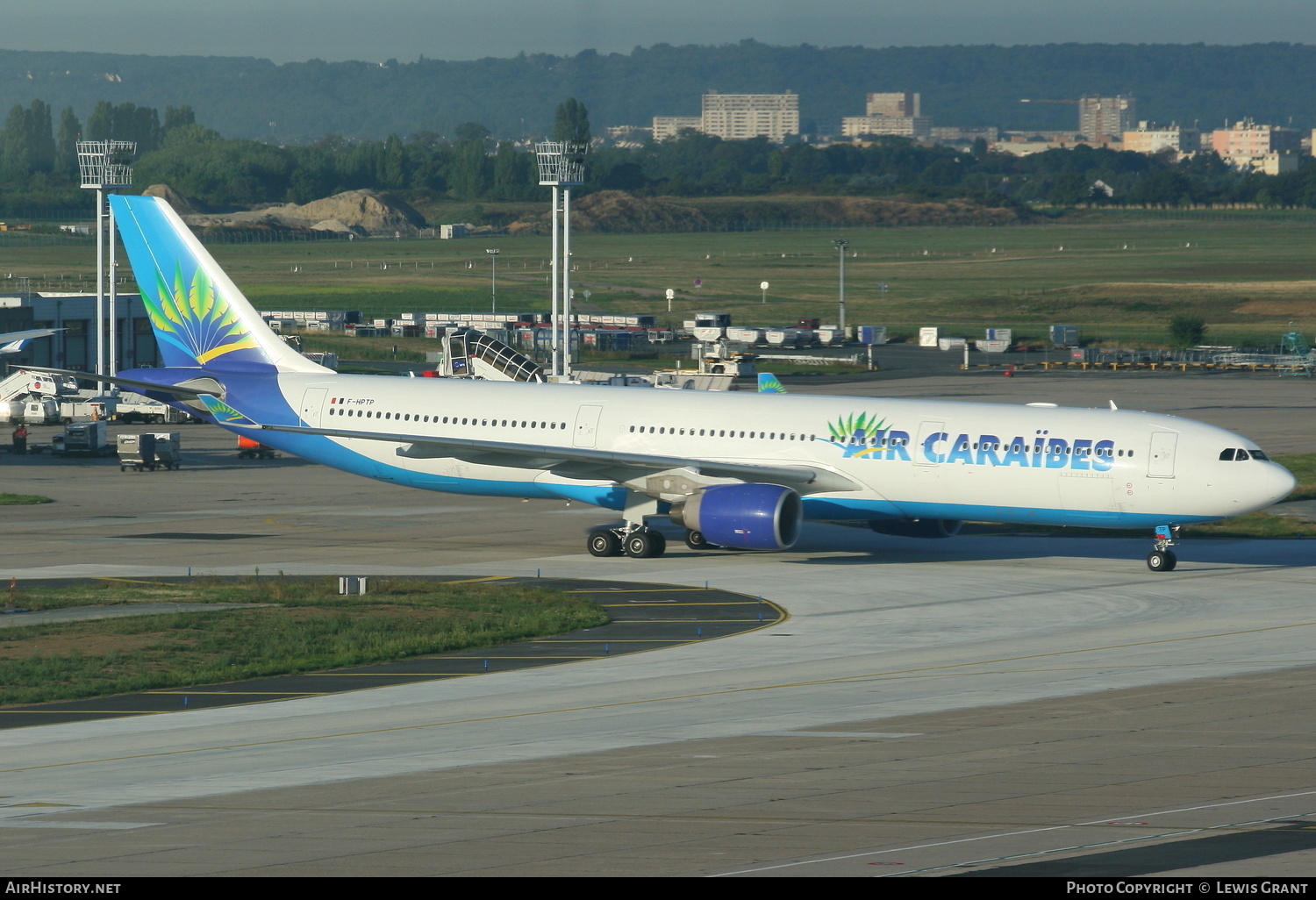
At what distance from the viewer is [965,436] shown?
45.3 meters

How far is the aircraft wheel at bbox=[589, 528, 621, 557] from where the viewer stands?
48.3 metres

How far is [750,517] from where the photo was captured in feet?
145

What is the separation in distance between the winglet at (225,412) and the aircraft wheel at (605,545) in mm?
12165

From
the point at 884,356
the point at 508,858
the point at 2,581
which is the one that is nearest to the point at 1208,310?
the point at 884,356

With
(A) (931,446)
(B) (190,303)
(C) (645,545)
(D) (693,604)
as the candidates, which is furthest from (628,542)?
(B) (190,303)

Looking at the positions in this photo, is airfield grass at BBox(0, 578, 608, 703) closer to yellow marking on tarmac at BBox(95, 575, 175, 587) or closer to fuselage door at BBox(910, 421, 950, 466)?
yellow marking on tarmac at BBox(95, 575, 175, 587)

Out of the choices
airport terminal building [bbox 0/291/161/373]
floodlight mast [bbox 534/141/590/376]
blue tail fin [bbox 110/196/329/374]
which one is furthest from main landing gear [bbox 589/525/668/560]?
airport terminal building [bbox 0/291/161/373]

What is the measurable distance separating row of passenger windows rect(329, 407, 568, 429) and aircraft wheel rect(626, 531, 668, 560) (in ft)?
13.5

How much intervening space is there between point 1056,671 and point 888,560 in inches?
625

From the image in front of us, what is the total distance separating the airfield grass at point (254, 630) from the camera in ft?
104

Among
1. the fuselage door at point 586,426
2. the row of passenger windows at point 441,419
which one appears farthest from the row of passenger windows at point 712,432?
the row of passenger windows at point 441,419

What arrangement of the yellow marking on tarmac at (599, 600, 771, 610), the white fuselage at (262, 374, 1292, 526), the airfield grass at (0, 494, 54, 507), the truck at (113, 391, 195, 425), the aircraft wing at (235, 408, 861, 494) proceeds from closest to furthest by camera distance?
the yellow marking on tarmac at (599, 600, 771, 610) → the white fuselage at (262, 374, 1292, 526) → the aircraft wing at (235, 408, 861, 494) → the airfield grass at (0, 494, 54, 507) → the truck at (113, 391, 195, 425)

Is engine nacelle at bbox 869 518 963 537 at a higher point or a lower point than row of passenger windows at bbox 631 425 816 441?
lower

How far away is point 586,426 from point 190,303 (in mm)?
14692
